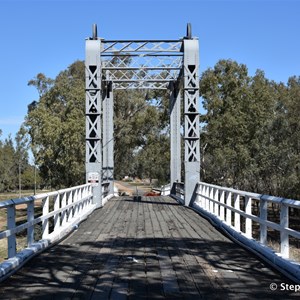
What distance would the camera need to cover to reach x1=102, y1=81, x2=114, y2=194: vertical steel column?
25573 mm

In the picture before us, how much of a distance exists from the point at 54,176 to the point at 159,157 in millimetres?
11223

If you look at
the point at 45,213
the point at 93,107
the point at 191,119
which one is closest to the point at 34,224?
the point at 45,213

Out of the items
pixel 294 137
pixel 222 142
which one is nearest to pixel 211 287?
pixel 294 137

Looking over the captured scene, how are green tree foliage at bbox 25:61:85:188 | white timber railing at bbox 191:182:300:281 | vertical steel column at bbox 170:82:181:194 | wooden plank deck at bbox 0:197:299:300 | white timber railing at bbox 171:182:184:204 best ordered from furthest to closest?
1. green tree foliage at bbox 25:61:85:188
2. vertical steel column at bbox 170:82:181:194
3. white timber railing at bbox 171:182:184:204
4. white timber railing at bbox 191:182:300:281
5. wooden plank deck at bbox 0:197:299:300

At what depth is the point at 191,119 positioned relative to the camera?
18.8 m

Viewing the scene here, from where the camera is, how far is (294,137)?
3366 cm

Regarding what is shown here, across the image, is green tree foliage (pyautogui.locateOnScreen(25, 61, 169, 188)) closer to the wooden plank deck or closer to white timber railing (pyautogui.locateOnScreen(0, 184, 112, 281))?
white timber railing (pyautogui.locateOnScreen(0, 184, 112, 281))

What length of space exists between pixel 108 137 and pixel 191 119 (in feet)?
26.2

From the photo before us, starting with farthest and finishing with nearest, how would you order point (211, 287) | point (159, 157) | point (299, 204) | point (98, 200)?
1. point (159, 157)
2. point (98, 200)
3. point (299, 204)
4. point (211, 287)

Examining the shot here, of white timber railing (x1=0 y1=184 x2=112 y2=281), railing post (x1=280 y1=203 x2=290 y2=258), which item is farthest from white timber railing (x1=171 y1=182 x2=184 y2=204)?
railing post (x1=280 y1=203 x2=290 y2=258)

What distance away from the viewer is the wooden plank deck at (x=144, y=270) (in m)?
5.62

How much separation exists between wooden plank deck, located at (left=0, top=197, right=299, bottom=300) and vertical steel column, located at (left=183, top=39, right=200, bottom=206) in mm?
7597

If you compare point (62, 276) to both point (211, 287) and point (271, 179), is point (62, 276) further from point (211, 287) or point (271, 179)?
point (271, 179)

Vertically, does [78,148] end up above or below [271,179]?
above
